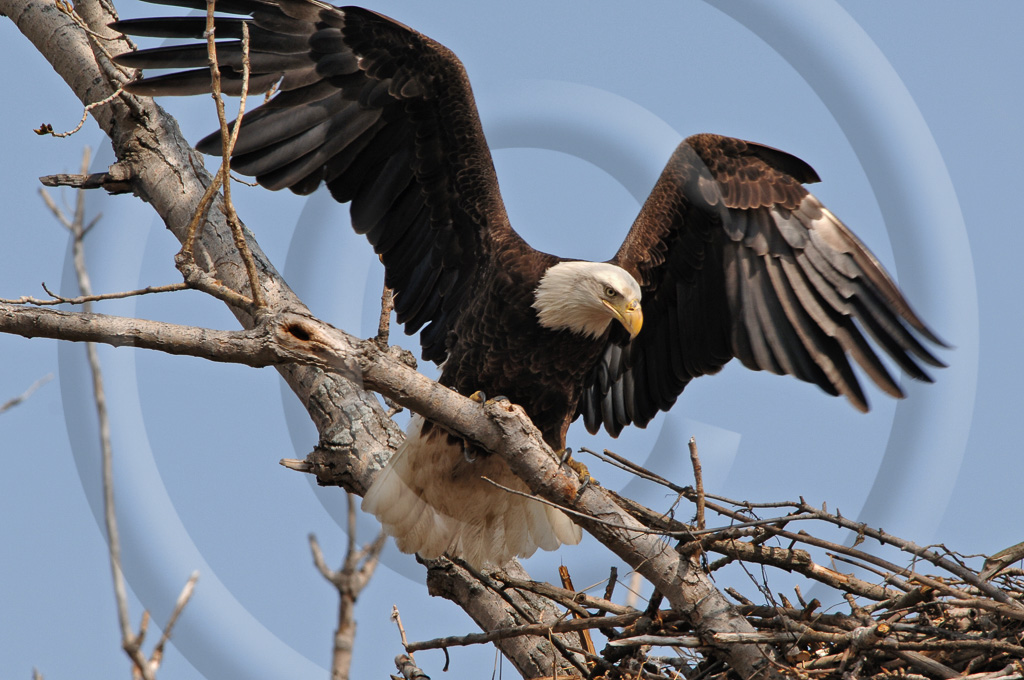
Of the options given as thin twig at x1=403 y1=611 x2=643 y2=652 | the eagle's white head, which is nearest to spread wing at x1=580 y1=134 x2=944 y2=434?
the eagle's white head

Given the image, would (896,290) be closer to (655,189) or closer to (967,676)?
(655,189)

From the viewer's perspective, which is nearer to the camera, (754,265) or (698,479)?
(698,479)

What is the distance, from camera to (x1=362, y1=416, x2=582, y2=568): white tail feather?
4.41m

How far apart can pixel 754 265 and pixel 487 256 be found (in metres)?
1.28

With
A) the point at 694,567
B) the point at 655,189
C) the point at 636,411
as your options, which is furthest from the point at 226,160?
the point at 636,411

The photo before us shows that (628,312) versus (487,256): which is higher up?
Answer: (487,256)

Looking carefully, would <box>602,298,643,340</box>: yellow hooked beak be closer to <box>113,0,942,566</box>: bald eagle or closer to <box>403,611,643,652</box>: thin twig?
<box>113,0,942,566</box>: bald eagle

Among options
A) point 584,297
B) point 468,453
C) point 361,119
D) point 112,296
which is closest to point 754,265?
point 584,297

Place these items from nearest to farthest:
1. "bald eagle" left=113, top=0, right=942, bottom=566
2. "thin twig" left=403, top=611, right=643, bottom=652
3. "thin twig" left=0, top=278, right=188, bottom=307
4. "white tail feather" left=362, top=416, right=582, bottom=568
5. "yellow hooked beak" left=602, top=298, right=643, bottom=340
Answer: "thin twig" left=0, top=278, right=188, bottom=307 < "thin twig" left=403, top=611, right=643, bottom=652 < "yellow hooked beak" left=602, top=298, right=643, bottom=340 < "bald eagle" left=113, top=0, right=942, bottom=566 < "white tail feather" left=362, top=416, right=582, bottom=568

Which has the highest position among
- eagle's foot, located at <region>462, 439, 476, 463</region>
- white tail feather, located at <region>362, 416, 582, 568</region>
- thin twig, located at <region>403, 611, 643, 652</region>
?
eagle's foot, located at <region>462, 439, 476, 463</region>

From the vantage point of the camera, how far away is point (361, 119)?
450 centimetres

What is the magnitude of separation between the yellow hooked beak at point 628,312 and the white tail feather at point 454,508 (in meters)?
0.90

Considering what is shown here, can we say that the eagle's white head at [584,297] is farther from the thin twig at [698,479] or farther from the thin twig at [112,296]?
the thin twig at [112,296]

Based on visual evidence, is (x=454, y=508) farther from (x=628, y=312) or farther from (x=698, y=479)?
(x=698, y=479)
